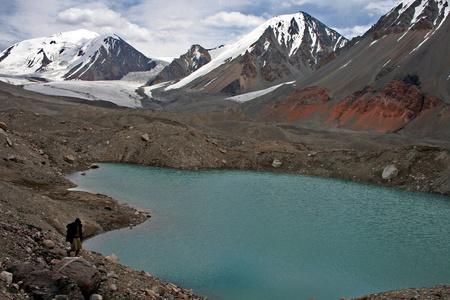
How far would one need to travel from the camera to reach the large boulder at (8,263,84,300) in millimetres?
9117

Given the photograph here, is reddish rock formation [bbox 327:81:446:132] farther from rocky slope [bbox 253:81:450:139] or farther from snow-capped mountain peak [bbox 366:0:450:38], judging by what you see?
snow-capped mountain peak [bbox 366:0:450:38]

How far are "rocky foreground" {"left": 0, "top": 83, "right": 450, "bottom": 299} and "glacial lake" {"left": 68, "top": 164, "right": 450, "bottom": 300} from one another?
185 centimetres

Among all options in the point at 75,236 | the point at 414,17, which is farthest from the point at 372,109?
the point at 75,236

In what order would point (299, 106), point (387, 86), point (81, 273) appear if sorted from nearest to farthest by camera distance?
1. point (81, 273)
2. point (387, 86)
3. point (299, 106)

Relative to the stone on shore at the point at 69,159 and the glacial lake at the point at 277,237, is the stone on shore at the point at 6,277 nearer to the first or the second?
the glacial lake at the point at 277,237

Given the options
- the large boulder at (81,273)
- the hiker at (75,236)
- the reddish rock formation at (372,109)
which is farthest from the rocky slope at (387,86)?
the large boulder at (81,273)

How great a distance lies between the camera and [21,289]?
905 cm

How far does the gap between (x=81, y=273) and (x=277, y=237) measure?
1100 cm

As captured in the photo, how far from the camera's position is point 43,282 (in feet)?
30.7

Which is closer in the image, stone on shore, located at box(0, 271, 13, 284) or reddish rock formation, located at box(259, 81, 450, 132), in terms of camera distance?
stone on shore, located at box(0, 271, 13, 284)

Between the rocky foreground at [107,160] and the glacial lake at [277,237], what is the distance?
1853mm

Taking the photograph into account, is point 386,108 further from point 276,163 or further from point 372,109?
point 276,163

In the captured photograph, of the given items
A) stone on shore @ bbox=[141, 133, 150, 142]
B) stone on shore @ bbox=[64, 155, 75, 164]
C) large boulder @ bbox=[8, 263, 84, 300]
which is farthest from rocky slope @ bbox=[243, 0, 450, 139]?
large boulder @ bbox=[8, 263, 84, 300]

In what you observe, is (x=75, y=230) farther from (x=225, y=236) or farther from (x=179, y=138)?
(x=179, y=138)
